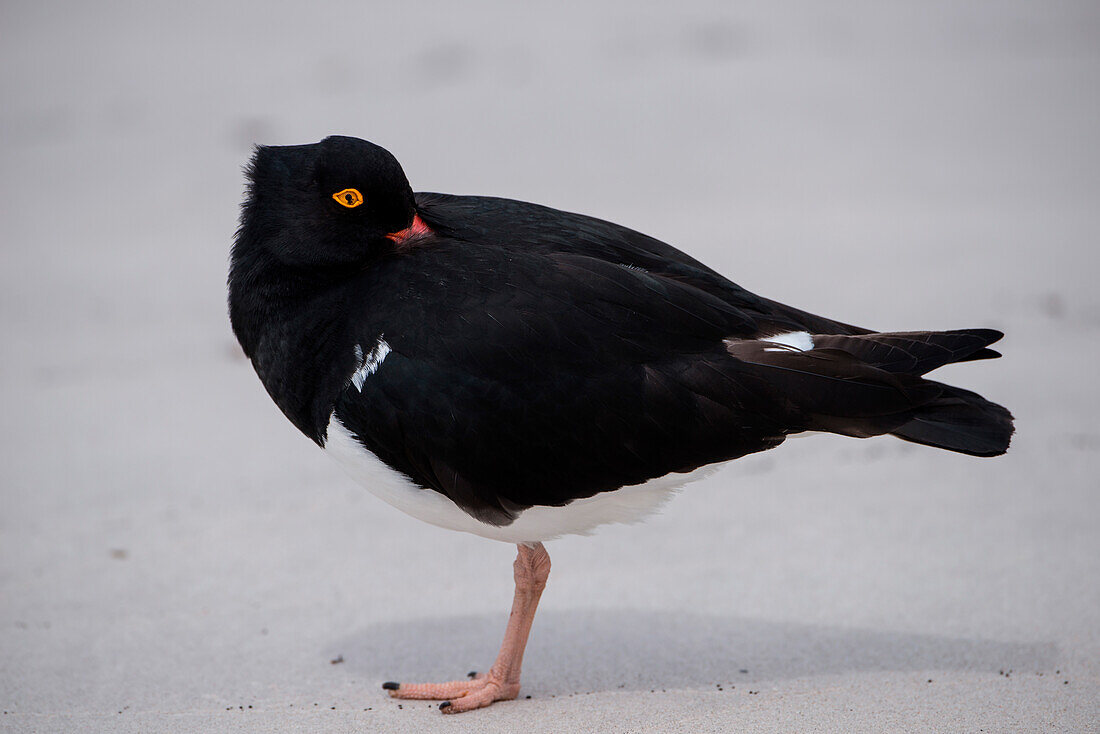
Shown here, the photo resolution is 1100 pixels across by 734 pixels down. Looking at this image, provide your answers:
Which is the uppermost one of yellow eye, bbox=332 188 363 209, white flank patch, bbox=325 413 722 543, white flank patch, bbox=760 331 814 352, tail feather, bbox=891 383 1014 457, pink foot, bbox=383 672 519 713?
yellow eye, bbox=332 188 363 209

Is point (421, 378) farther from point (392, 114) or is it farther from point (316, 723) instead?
point (392, 114)

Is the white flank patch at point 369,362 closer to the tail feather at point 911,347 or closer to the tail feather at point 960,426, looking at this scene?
the tail feather at point 911,347

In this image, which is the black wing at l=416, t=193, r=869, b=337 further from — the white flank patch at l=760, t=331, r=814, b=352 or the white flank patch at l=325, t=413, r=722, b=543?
the white flank patch at l=325, t=413, r=722, b=543

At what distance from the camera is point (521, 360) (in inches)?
140

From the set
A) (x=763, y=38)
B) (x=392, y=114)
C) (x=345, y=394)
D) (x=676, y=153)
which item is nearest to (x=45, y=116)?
(x=392, y=114)

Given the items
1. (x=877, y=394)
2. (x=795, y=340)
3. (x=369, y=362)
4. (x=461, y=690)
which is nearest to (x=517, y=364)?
(x=369, y=362)

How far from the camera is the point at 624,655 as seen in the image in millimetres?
4426

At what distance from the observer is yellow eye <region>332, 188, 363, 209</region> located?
12.5ft

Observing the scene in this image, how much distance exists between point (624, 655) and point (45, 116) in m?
10.1

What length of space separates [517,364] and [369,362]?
49 cm

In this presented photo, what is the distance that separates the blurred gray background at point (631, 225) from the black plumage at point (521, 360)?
3.13ft

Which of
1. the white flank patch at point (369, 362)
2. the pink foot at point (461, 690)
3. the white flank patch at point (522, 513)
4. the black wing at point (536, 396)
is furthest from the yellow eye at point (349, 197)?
the pink foot at point (461, 690)

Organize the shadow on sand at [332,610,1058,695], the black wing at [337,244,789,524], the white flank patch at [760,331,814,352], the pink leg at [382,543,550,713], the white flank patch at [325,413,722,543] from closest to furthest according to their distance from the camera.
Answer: the black wing at [337,244,789,524]
the white flank patch at [325,413,722,543]
the white flank patch at [760,331,814,352]
the pink leg at [382,543,550,713]
the shadow on sand at [332,610,1058,695]

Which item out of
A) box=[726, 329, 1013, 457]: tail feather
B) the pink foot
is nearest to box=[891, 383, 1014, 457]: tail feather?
box=[726, 329, 1013, 457]: tail feather
